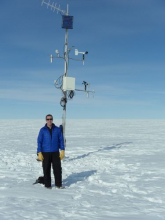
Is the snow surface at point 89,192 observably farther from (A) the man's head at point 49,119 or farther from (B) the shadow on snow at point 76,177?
(A) the man's head at point 49,119

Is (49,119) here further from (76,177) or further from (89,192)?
(76,177)

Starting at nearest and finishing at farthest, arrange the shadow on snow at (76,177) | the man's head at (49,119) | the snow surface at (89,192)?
the snow surface at (89,192)
the man's head at (49,119)
the shadow on snow at (76,177)

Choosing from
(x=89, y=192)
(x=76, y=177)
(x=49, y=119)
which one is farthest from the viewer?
(x=76, y=177)

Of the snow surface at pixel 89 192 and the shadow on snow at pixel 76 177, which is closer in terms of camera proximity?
the snow surface at pixel 89 192

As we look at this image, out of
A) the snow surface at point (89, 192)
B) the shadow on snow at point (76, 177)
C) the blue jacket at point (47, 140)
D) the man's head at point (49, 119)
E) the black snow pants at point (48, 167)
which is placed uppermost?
the man's head at point (49, 119)

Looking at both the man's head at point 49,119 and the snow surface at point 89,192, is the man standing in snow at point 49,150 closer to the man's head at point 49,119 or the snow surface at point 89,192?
the man's head at point 49,119

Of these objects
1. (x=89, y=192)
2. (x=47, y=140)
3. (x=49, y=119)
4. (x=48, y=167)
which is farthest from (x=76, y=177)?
(x=49, y=119)

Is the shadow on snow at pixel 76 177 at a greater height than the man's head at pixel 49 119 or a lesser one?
lesser

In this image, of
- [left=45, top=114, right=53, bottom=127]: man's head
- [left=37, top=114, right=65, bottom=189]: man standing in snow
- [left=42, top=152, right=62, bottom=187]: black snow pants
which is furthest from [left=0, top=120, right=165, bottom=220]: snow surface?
[left=45, top=114, right=53, bottom=127]: man's head

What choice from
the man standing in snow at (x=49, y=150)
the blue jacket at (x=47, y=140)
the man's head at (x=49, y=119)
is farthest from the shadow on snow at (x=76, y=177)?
the man's head at (x=49, y=119)

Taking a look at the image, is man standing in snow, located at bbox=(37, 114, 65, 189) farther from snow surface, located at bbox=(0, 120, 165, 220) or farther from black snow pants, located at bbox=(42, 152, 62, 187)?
snow surface, located at bbox=(0, 120, 165, 220)

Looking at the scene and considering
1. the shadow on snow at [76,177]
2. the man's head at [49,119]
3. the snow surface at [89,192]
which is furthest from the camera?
the shadow on snow at [76,177]

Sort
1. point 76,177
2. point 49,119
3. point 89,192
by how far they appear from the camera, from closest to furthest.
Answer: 1. point 89,192
2. point 49,119
3. point 76,177

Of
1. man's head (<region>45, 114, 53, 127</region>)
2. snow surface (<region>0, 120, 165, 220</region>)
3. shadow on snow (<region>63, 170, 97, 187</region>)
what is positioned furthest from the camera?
shadow on snow (<region>63, 170, 97, 187</region>)
